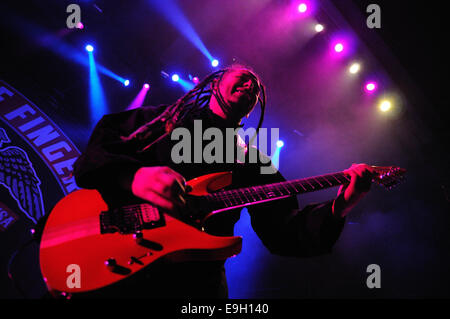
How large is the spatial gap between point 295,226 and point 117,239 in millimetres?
1303

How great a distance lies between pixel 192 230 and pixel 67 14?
→ 489 cm

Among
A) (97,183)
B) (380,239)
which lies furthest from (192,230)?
(380,239)

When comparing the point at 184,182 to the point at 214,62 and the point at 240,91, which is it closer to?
the point at 240,91

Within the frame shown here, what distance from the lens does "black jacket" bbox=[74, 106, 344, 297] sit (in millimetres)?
1311

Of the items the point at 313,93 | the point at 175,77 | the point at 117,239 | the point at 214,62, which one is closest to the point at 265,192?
the point at 117,239

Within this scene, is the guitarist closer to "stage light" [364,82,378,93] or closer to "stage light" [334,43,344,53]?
"stage light" [334,43,344,53]

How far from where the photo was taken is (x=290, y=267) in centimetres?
655

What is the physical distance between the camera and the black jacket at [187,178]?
1.31m

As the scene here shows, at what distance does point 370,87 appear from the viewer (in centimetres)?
573

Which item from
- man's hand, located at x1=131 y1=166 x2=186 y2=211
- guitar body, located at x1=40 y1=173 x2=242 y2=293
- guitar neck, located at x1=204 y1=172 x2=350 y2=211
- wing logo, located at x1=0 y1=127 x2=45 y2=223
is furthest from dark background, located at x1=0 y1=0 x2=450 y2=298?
guitar neck, located at x1=204 y1=172 x2=350 y2=211

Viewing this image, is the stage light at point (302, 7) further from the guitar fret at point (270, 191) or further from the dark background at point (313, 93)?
the guitar fret at point (270, 191)

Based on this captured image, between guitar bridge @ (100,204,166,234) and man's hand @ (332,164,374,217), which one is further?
man's hand @ (332,164,374,217)
